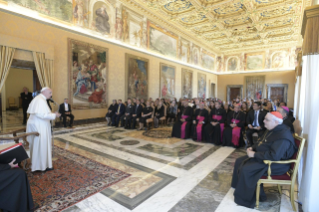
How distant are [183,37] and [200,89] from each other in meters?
6.07

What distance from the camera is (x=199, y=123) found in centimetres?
617

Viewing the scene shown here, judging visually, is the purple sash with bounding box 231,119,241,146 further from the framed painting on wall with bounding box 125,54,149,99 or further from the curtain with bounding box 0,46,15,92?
the curtain with bounding box 0,46,15,92

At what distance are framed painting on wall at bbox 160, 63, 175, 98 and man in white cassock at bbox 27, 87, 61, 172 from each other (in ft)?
34.5

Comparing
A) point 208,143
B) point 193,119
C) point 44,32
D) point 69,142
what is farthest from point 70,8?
point 208,143

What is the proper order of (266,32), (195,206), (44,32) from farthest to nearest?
(266,32) → (44,32) → (195,206)

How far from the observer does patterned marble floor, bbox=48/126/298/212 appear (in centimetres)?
250

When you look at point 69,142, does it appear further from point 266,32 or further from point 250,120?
point 266,32

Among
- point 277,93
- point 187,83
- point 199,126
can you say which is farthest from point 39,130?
point 277,93

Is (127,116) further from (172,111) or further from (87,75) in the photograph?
(87,75)

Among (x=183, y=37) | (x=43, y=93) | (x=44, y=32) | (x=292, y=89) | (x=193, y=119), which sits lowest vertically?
(x=193, y=119)

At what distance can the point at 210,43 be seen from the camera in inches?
722

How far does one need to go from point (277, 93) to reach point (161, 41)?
1480 cm

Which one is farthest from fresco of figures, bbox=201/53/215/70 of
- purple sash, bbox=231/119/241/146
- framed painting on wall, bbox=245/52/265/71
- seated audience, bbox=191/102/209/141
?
purple sash, bbox=231/119/241/146

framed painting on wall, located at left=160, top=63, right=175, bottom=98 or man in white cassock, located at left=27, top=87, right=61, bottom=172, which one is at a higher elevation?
framed painting on wall, located at left=160, top=63, right=175, bottom=98
